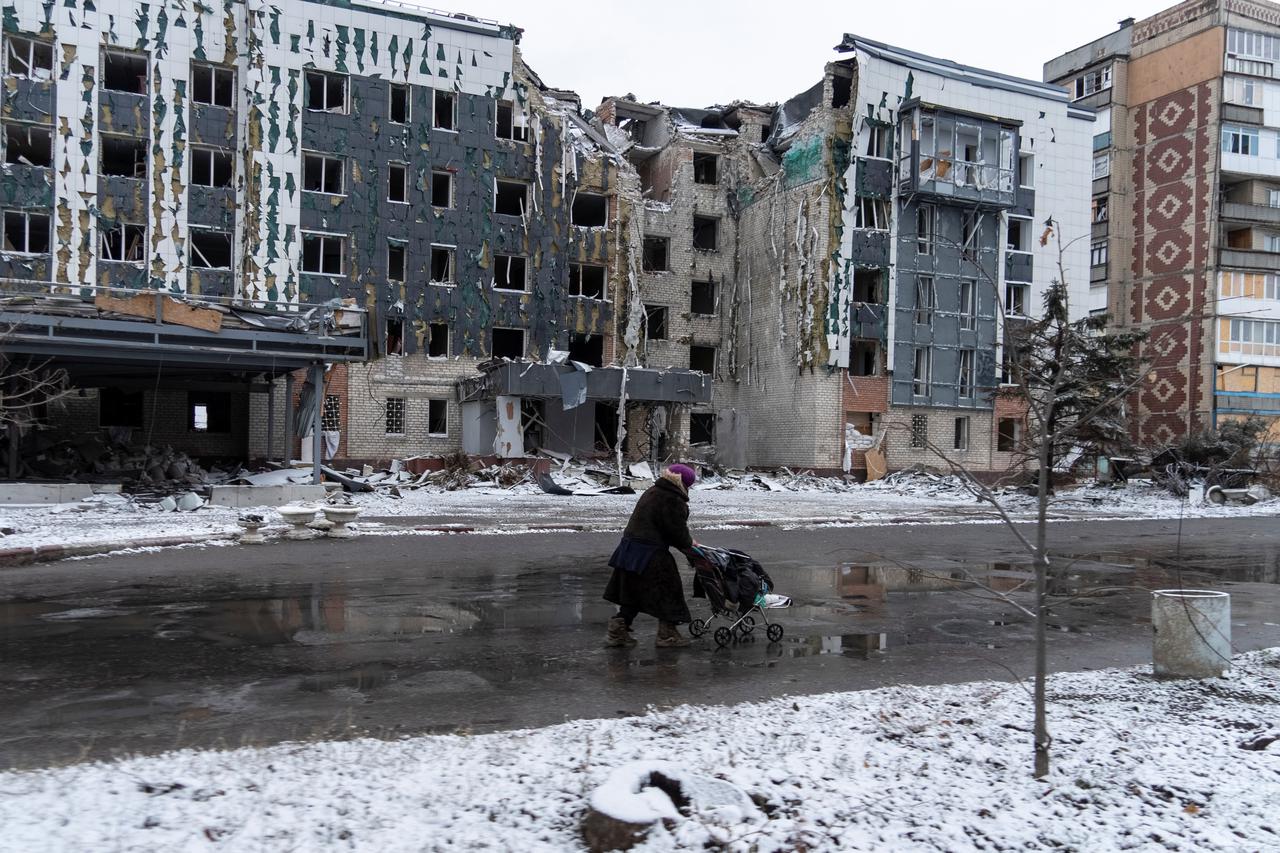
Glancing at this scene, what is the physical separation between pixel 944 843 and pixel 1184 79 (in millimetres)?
62081

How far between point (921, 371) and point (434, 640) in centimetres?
3528

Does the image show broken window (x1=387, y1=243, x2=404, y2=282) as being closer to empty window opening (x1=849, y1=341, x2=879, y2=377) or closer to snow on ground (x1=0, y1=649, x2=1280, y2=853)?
empty window opening (x1=849, y1=341, x2=879, y2=377)

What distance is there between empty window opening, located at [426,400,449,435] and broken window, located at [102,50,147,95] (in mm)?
14732

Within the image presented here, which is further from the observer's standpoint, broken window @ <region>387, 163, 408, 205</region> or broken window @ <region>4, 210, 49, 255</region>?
broken window @ <region>387, 163, 408, 205</region>

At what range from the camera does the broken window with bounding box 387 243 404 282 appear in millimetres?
35281

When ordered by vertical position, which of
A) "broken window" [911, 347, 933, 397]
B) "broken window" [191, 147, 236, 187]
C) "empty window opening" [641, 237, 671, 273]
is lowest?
"broken window" [911, 347, 933, 397]

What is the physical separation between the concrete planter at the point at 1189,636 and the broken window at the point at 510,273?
3256cm

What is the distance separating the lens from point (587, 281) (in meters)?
39.7

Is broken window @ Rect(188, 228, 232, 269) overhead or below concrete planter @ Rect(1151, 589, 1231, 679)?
overhead

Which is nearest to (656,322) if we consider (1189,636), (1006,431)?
(1006,431)

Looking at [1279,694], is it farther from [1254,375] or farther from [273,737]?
[1254,375]

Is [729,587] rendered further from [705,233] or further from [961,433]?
[705,233]

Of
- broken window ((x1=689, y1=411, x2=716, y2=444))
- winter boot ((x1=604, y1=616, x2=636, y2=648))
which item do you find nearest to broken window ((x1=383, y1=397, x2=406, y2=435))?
broken window ((x1=689, y1=411, x2=716, y2=444))

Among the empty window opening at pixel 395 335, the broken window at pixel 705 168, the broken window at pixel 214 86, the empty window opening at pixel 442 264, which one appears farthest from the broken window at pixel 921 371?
the broken window at pixel 214 86
